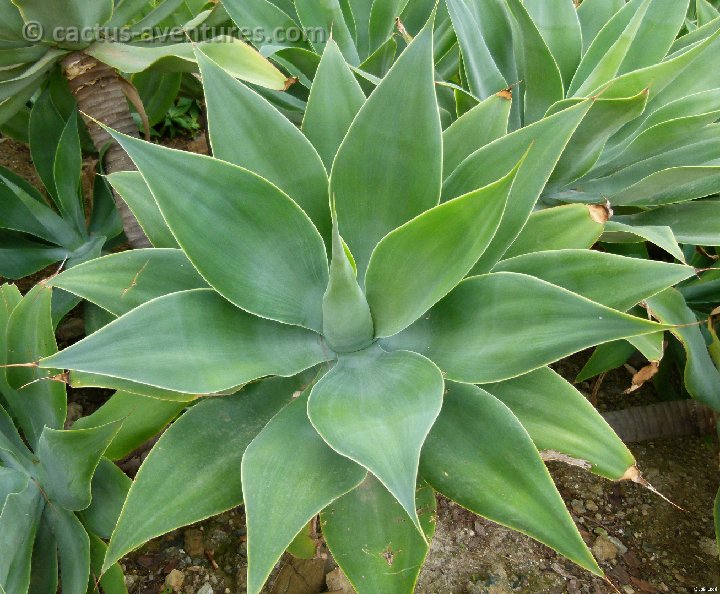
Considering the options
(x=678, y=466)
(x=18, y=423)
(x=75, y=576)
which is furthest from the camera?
(x=678, y=466)

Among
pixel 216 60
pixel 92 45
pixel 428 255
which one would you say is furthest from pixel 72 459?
pixel 92 45

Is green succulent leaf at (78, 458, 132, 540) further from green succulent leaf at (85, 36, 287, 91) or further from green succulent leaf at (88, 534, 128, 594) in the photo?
green succulent leaf at (85, 36, 287, 91)

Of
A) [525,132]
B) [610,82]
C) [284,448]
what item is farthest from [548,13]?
[284,448]

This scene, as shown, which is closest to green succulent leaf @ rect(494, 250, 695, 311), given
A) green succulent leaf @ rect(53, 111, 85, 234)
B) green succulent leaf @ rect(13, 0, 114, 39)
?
green succulent leaf @ rect(13, 0, 114, 39)

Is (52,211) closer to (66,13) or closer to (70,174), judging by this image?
(70,174)

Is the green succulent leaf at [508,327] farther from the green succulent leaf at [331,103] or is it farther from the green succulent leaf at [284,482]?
the green succulent leaf at [331,103]

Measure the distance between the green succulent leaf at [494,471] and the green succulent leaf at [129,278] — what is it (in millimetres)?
390

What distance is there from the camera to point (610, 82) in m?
0.97

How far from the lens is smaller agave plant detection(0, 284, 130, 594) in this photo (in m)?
0.91

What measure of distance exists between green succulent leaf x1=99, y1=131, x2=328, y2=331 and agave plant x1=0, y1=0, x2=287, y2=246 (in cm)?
42

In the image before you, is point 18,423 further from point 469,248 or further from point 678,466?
point 678,466

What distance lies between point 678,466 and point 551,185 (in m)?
0.80

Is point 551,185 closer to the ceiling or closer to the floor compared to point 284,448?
closer to the ceiling

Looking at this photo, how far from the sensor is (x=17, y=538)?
906mm
